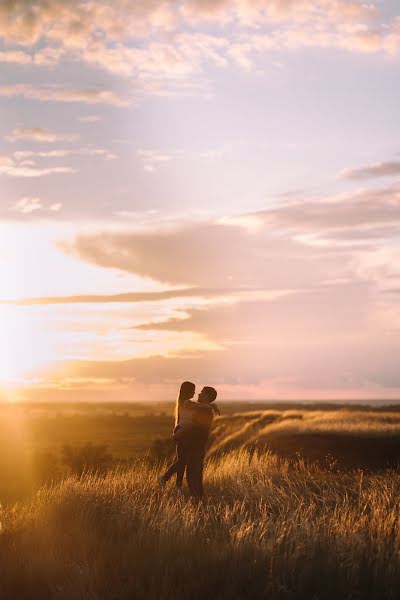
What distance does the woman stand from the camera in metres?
13.9

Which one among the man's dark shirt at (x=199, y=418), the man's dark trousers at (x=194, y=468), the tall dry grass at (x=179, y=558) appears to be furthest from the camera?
the man's dark trousers at (x=194, y=468)

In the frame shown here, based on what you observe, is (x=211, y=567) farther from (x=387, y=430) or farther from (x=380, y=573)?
(x=387, y=430)

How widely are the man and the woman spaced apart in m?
0.10

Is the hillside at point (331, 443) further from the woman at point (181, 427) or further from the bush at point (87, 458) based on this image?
the woman at point (181, 427)

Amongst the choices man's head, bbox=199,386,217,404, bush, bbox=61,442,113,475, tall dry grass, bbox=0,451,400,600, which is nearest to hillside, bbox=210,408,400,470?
bush, bbox=61,442,113,475

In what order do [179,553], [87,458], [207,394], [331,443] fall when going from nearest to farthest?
[179,553]
[207,394]
[331,443]
[87,458]

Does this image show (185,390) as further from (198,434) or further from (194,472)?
(194,472)

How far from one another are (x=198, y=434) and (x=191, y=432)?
0.17 meters

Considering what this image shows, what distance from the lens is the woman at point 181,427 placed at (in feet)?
45.8

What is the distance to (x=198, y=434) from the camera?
14102 mm

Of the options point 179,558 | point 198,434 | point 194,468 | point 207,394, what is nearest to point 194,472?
point 194,468

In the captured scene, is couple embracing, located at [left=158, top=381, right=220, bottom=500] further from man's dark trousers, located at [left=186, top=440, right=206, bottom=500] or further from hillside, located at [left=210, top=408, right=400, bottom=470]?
hillside, located at [left=210, top=408, right=400, bottom=470]

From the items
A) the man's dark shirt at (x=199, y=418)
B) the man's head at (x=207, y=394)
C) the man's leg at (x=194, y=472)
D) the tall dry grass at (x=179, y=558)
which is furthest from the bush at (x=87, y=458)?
the tall dry grass at (x=179, y=558)

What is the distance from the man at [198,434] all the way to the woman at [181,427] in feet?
0.34
